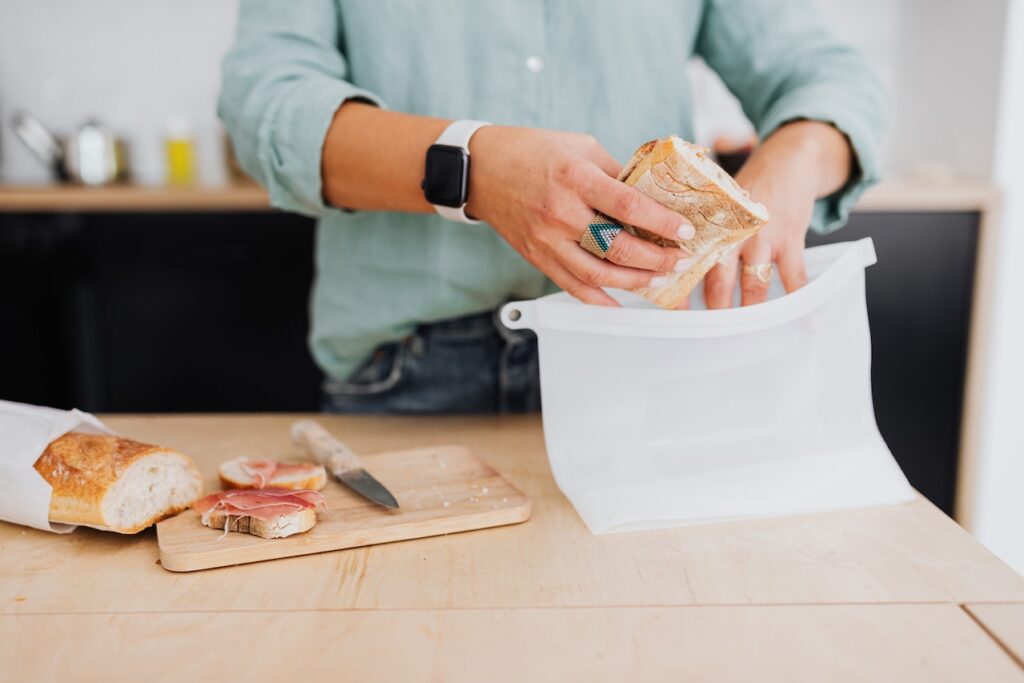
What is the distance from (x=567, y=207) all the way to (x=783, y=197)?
25 cm

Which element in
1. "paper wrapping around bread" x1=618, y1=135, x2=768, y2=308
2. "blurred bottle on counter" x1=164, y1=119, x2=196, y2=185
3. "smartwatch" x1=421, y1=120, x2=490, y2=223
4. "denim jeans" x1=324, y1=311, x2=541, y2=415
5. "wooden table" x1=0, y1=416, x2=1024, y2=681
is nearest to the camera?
"wooden table" x1=0, y1=416, x2=1024, y2=681

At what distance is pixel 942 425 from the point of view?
6.54ft

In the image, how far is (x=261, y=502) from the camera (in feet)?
2.17

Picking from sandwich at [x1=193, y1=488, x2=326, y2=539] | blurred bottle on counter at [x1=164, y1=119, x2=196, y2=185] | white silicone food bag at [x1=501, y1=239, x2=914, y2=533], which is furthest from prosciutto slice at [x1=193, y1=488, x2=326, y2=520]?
blurred bottle on counter at [x1=164, y1=119, x2=196, y2=185]

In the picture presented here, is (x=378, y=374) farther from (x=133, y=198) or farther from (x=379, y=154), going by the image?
(x=133, y=198)

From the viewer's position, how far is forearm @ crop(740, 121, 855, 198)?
834 millimetres

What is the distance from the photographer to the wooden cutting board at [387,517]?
63cm

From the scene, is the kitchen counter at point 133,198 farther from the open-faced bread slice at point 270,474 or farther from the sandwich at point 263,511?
the sandwich at point 263,511

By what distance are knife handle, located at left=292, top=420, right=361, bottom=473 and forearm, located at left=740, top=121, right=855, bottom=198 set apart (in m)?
0.45

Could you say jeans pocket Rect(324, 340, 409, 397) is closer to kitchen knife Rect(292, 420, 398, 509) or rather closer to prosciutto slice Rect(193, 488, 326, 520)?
kitchen knife Rect(292, 420, 398, 509)


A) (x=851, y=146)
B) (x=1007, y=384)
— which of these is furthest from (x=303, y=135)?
(x=1007, y=384)

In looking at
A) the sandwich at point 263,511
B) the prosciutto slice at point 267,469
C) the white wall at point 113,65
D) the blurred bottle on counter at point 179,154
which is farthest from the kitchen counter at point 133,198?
the sandwich at point 263,511

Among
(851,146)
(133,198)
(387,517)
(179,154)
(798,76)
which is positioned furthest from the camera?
(179,154)

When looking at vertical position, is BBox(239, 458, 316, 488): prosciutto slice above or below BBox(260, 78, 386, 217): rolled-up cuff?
below
